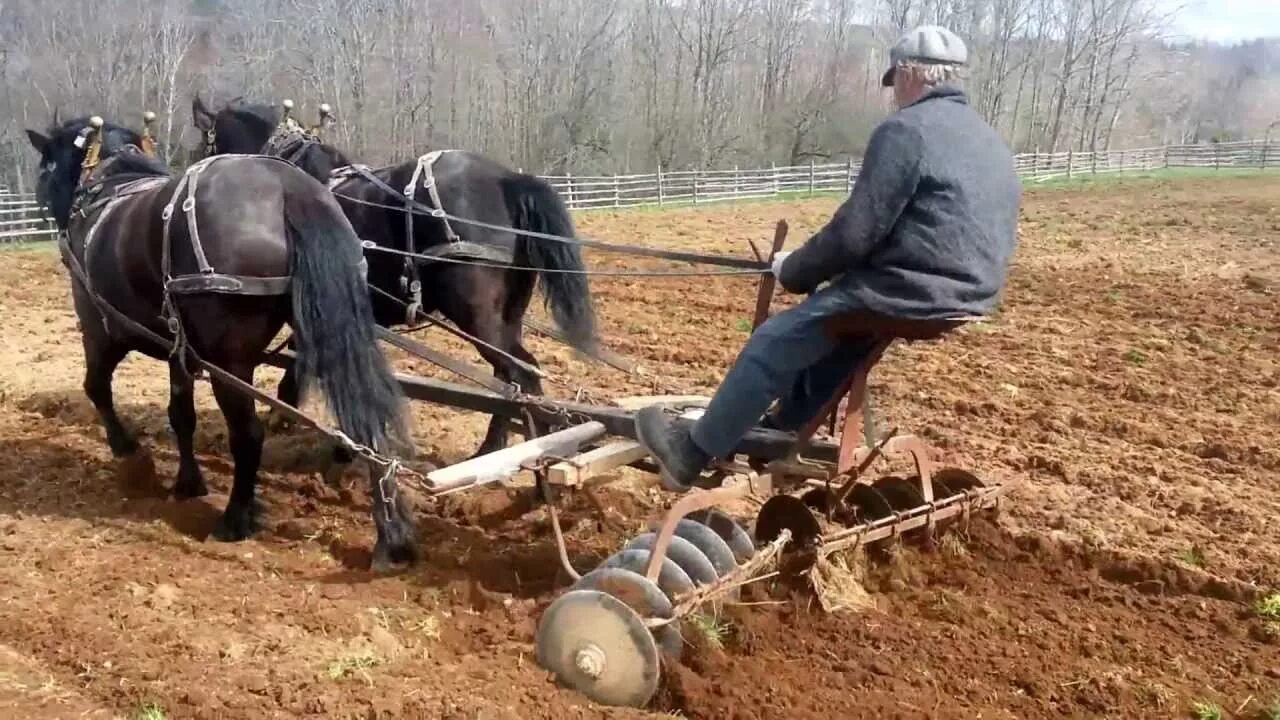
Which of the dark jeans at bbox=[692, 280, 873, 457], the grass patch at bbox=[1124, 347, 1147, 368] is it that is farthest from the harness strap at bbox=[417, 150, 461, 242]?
the grass patch at bbox=[1124, 347, 1147, 368]

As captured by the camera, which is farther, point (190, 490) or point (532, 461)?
point (190, 490)

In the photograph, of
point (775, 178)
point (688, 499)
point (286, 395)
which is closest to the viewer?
point (688, 499)

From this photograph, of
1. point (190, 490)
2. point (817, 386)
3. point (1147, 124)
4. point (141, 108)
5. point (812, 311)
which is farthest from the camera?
point (1147, 124)

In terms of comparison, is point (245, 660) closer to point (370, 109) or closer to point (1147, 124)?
point (370, 109)

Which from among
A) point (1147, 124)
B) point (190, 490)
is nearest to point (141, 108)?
point (190, 490)

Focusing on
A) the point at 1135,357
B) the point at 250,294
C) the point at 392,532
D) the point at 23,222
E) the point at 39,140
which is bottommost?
the point at 23,222

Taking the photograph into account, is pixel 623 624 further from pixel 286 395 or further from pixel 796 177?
pixel 796 177

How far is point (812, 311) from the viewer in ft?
12.0

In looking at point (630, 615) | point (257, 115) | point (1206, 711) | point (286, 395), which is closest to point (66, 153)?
point (257, 115)

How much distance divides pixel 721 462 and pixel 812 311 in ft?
3.26

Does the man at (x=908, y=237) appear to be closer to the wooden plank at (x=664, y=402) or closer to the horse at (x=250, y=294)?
the wooden plank at (x=664, y=402)

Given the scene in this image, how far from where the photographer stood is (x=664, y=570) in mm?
3723

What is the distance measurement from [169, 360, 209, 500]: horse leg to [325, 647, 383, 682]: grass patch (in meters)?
2.47

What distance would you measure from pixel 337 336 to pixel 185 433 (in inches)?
63.8
